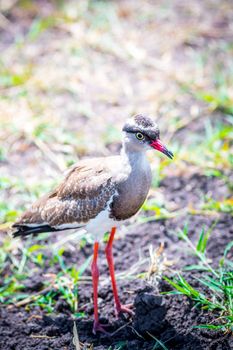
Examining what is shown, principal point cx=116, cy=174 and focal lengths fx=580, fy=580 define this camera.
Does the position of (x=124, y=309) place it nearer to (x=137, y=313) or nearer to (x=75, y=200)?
(x=137, y=313)

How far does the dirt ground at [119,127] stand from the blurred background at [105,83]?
0.6 inches

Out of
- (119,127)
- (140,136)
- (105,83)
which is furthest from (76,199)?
(105,83)

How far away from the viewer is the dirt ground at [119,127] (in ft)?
14.3

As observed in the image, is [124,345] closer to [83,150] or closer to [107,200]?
[107,200]

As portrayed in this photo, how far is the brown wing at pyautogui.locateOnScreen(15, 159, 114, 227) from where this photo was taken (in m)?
4.31

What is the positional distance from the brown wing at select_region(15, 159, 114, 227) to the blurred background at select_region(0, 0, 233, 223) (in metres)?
0.84

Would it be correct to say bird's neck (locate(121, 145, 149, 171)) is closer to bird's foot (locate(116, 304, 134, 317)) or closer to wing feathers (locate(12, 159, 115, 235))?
wing feathers (locate(12, 159, 115, 235))

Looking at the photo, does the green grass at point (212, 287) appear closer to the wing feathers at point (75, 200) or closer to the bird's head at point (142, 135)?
the wing feathers at point (75, 200)

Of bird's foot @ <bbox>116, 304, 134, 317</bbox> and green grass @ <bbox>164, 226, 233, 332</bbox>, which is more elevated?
green grass @ <bbox>164, 226, 233, 332</bbox>

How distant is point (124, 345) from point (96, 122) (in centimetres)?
313

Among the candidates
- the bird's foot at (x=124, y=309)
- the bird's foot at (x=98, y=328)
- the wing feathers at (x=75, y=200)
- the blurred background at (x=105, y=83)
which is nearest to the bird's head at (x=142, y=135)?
the wing feathers at (x=75, y=200)

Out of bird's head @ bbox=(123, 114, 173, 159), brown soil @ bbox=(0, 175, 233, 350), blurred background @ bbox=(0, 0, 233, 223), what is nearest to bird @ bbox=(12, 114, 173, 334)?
bird's head @ bbox=(123, 114, 173, 159)

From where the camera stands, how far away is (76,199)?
14.8 ft

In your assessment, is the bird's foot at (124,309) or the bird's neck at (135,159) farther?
the bird's foot at (124,309)
